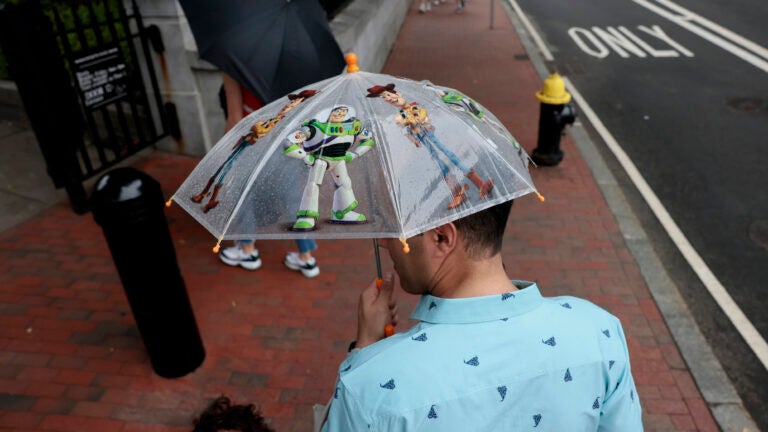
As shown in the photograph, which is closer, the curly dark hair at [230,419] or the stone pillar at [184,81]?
the curly dark hair at [230,419]

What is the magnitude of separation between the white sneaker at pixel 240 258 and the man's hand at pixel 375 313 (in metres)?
3.19

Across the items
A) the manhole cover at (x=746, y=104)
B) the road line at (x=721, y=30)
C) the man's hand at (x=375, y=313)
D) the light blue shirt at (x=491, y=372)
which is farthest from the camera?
the road line at (x=721, y=30)

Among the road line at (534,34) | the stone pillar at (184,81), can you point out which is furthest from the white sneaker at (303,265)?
the road line at (534,34)

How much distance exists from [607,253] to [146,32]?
495 centimetres

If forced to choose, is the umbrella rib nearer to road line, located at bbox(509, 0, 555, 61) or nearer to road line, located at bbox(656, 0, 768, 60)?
road line, located at bbox(509, 0, 555, 61)

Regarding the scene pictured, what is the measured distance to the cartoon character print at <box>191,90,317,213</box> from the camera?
191cm

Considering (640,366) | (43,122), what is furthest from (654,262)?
(43,122)

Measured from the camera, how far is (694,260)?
17.0 feet

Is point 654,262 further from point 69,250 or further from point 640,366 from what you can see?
point 69,250

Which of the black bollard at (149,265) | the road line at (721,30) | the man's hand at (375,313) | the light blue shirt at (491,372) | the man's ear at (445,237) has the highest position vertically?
the man's ear at (445,237)

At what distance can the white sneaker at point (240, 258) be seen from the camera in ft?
16.0

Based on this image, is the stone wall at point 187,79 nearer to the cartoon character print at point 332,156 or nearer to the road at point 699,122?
the road at point 699,122

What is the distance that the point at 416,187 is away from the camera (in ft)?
5.31

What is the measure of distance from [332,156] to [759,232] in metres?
5.36
